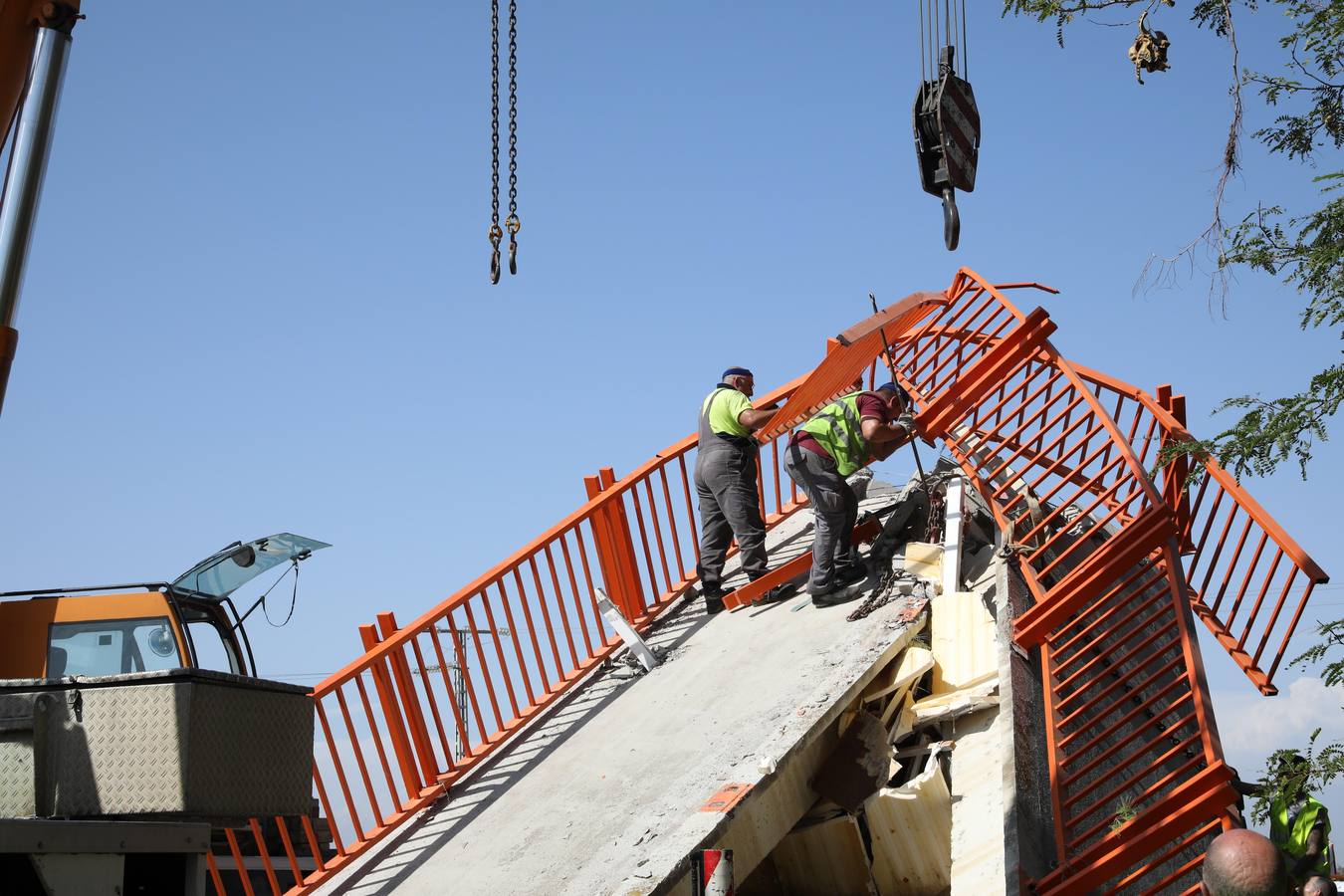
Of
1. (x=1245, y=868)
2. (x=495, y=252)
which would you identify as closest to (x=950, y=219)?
(x=495, y=252)

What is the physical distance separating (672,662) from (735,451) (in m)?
1.77

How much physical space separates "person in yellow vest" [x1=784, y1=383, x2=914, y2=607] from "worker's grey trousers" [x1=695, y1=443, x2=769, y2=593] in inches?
24.3

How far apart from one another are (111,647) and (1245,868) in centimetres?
871

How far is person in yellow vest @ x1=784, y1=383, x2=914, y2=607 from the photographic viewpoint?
9820 mm

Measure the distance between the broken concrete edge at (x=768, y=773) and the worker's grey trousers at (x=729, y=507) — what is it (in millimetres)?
1953

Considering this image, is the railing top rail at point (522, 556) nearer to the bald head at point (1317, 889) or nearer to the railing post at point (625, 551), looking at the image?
the railing post at point (625, 551)

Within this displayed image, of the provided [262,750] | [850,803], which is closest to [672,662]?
[850,803]

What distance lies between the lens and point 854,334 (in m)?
10.5

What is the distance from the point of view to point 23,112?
259 inches

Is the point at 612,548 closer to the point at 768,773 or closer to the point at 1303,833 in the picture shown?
the point at 768,773

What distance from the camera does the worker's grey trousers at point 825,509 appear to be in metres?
9.84

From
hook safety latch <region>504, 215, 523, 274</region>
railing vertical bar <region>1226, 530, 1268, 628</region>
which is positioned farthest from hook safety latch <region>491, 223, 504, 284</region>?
railing vertical bar <region>1226, 530, 1268, 628</region>

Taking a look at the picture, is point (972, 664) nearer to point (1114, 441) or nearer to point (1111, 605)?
point (1111, 605)

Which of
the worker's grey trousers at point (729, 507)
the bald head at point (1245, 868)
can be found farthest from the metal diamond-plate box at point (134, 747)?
the worker's grey trousers at point (729, 507)
